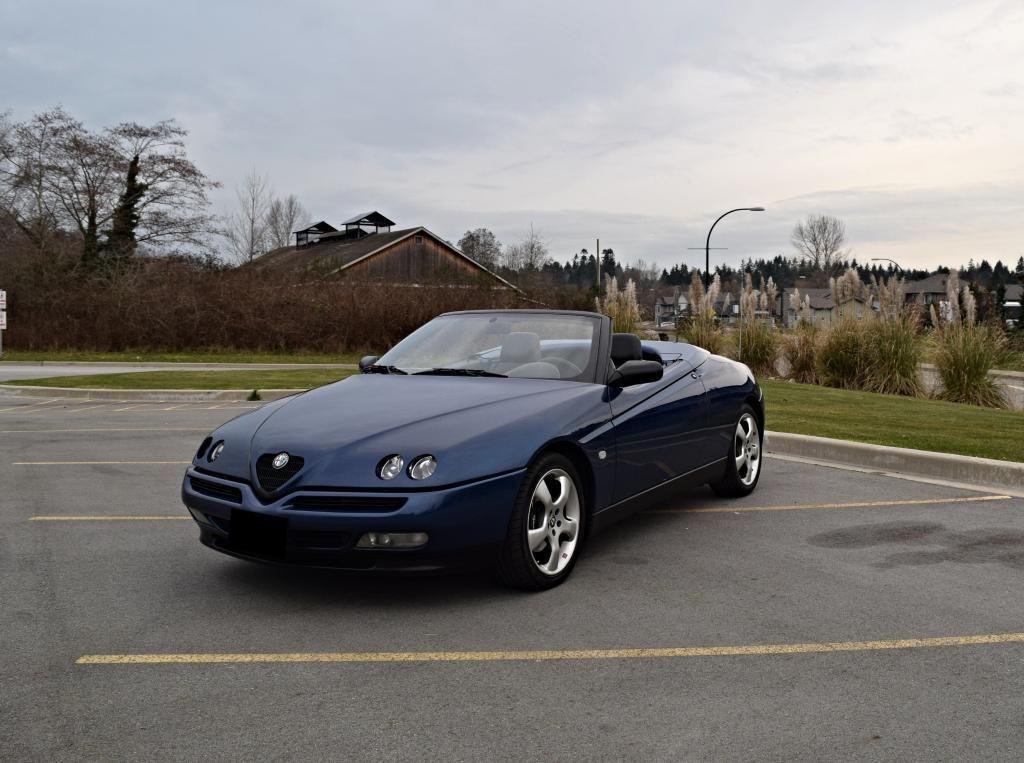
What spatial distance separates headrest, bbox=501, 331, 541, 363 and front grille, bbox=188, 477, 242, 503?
1873 mm

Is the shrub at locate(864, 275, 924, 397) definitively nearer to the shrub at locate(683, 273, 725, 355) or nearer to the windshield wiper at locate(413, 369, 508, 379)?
the shrub at locate(683, 273, 725, 355)

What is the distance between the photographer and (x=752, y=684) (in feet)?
11.6

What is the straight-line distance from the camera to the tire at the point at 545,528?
444 centimetres

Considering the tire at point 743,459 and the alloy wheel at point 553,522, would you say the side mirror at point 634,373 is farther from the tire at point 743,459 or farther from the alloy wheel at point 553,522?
the tire at point 743,459

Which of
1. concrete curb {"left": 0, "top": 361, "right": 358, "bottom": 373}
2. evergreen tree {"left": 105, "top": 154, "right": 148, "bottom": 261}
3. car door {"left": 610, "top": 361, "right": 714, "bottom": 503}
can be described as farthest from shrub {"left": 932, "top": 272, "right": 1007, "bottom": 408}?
evergreen tree {"left": 105, "top": 154, "right": 148, "bottom": 261}

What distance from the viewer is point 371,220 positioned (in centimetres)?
6397

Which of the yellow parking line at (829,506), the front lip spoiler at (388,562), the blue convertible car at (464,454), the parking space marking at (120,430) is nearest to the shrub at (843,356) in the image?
the yellow parking line at (829,506)

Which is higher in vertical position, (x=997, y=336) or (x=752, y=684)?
(x=997, y=336)

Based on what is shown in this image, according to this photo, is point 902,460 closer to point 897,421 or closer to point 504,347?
point 897,421

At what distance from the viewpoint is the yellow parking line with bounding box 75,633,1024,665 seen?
3754 millimetres

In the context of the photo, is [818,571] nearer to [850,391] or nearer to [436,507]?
[436,507]

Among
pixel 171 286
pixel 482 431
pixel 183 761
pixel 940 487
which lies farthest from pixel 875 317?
pixel 171 286

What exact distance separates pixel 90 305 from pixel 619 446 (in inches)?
1212

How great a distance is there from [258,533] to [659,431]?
2555 millimetres
